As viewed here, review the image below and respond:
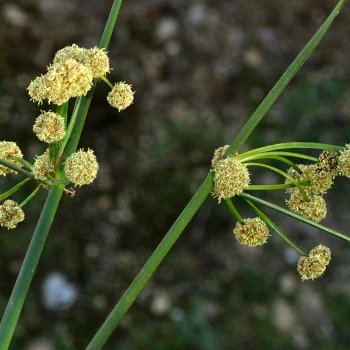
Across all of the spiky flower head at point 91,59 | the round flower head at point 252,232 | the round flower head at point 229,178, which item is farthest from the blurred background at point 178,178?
the spiky flower head at point 91,59

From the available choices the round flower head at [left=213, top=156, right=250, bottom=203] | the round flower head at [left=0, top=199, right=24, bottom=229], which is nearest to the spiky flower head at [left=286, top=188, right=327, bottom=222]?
the round flower head at [left=213, top=156, right=250, bottom=203]

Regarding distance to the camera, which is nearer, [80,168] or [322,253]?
[80,168]

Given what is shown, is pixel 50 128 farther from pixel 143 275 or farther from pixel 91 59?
pixel 143 275

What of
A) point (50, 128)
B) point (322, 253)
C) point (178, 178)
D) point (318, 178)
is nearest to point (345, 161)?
point (318, 178)

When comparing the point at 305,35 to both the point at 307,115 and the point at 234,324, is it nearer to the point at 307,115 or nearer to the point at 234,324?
the point at 307,115

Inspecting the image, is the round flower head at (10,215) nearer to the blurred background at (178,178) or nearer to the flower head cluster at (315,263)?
the flower head cluster at (315,263)

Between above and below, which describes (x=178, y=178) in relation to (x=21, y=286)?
above

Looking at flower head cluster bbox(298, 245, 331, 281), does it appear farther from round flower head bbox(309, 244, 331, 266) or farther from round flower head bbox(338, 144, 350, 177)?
round flower head bbox(338, 144, 350, 177)
